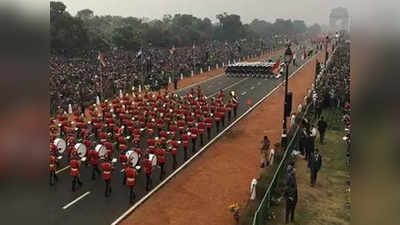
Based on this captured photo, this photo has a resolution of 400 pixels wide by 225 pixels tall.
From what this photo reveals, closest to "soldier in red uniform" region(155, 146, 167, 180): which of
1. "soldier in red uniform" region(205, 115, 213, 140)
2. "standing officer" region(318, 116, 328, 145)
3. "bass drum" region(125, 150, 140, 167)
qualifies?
"bass drum" region(125, 150, 140, 167)

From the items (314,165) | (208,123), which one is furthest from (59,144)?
(314,165)

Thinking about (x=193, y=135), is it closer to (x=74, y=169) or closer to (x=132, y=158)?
(x=132, y=158)

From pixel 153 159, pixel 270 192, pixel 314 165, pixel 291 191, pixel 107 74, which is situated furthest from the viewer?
pixel 107 74

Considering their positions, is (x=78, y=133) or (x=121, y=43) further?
(x=121, y=43)

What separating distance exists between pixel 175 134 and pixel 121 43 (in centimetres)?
5447

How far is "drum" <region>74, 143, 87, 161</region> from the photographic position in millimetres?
17891

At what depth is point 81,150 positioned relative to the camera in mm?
18109

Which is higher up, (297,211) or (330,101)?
(330,101)

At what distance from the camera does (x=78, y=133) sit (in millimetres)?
22906

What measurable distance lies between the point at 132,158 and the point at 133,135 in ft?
16.3
